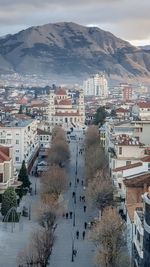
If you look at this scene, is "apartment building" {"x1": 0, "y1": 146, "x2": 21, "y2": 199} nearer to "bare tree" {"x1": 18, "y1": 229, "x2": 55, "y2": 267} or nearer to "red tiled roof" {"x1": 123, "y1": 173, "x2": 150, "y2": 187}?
"red tiled roof" {"x1": 123, "y1": 173, "x2": 150, "y2": 187}

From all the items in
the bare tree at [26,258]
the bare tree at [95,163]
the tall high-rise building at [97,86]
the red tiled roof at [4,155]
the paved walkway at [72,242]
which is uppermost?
the tall high-rise building at [97,86]

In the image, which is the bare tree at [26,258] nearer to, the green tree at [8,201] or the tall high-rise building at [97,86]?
the green tree at [8,201]

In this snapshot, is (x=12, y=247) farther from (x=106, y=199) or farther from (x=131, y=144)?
(x=131, y=144)

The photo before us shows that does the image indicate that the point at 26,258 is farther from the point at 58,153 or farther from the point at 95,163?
the point at 58,153

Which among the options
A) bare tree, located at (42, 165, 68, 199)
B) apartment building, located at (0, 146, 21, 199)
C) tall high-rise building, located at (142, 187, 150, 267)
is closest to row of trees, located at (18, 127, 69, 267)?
bare tree, located at (42, 165, 68, 199)

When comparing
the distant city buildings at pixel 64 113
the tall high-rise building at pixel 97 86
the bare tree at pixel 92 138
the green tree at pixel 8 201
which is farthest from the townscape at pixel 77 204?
the tall high-rise building at pixel 97 86


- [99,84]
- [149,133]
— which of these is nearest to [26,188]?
[149,133]

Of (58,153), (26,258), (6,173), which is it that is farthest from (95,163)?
(26,258)

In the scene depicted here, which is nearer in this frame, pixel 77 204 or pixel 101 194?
pixel 101 194
